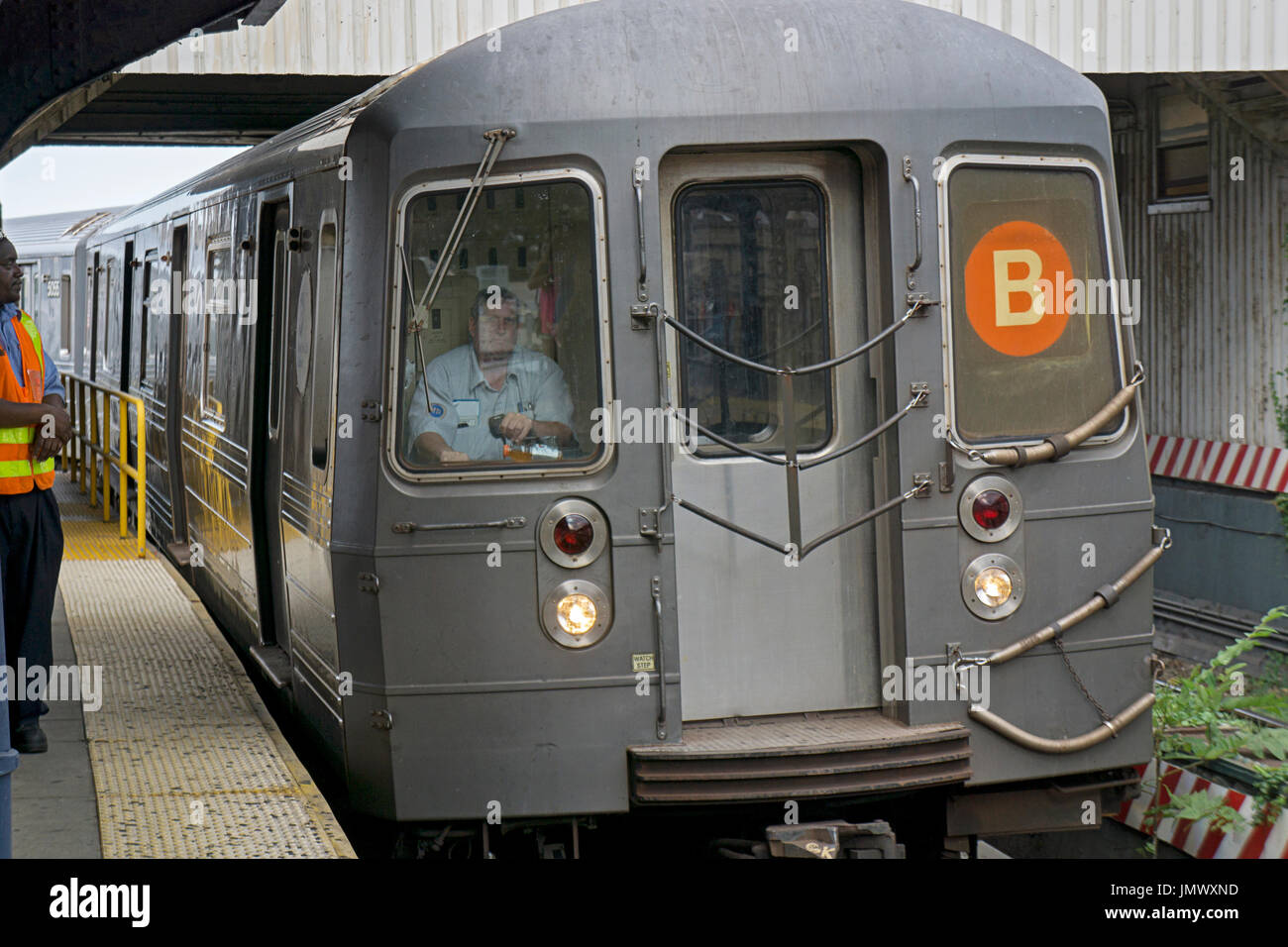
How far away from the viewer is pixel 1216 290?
1559cm

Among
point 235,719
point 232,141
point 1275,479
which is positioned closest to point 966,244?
point 235,719

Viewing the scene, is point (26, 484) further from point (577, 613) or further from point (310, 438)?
point (577, 613)

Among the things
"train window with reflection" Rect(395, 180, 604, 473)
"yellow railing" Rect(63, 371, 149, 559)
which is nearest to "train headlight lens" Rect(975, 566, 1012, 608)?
"train window with reflection" Rect(395, 180, 604, 473)

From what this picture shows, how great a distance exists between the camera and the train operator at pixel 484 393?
518 centimetres

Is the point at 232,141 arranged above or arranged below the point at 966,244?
above

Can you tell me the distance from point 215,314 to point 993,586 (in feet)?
16.7

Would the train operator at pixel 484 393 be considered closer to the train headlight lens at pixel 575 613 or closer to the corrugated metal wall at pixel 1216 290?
the train headlight lens at pixel 575 613

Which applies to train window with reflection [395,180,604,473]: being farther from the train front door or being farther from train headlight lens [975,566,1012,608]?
train headlight lens [975,566,1012,608]

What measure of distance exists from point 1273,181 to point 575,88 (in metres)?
11.5

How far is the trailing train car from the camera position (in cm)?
1967

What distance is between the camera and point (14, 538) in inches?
235

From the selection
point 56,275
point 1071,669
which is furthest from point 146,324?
point 56,275

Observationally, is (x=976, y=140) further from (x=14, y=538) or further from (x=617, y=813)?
(x=14, y=538)

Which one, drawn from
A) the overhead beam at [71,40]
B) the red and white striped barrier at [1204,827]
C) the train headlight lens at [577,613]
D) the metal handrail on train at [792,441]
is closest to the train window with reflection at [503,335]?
the metal handrail on train at [792,441]
